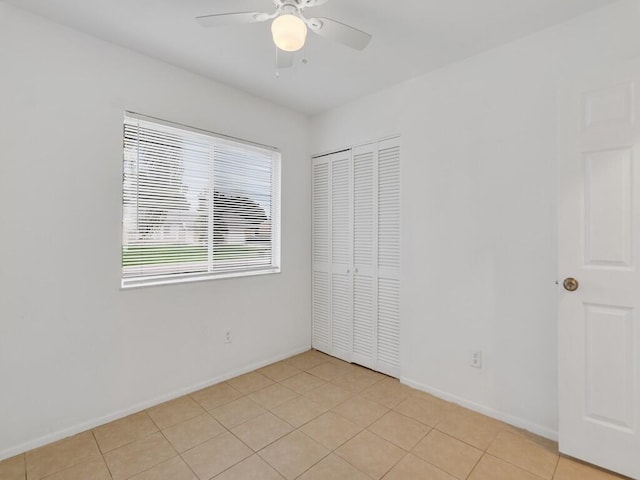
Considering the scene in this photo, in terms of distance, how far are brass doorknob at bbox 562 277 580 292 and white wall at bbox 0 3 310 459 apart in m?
2.52

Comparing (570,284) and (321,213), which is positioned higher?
(321,213)

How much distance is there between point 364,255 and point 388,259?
27cm

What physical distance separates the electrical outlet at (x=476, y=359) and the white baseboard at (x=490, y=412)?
0.93 feet

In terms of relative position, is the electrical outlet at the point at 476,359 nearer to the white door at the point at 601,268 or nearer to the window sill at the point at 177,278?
the white door at the point at 601,268

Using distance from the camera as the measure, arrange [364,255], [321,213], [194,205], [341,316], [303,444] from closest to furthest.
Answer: [303,444] < [194,205] < [364,255] < [341,316] < [321,213]

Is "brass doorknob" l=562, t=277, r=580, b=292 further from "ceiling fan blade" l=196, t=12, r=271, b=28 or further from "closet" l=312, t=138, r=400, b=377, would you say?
"ceiling fan blade" l=196, t=12, r=271, b=28

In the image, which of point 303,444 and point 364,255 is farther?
point 364,255

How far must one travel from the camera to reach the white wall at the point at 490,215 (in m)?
2.00

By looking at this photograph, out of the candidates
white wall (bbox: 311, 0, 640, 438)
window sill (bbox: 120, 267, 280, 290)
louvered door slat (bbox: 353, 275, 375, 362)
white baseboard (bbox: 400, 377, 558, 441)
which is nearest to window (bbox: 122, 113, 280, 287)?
window sill (bbox: 120, 267, 280, 290)

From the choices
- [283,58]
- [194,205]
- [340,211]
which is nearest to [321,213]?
[340,211]

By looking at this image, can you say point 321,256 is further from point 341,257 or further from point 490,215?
point 490,215

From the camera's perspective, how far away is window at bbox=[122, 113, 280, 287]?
7.77ft

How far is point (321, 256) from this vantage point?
3.51 m

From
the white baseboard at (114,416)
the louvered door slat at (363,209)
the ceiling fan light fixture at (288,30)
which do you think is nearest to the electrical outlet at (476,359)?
the louvered door slat at (363,209)
